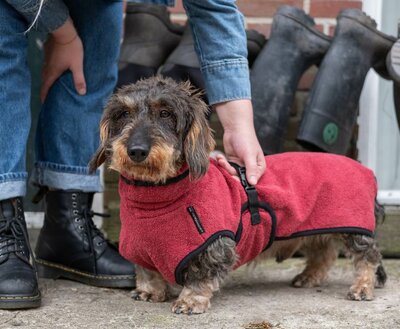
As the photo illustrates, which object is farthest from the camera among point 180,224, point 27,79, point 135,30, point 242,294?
point 135,30

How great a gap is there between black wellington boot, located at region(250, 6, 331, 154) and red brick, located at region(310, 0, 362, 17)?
298 millimetres

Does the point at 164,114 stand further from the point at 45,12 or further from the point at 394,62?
the point at 394,62

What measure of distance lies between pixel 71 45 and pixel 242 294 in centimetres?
117

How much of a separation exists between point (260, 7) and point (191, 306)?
5.60 ft

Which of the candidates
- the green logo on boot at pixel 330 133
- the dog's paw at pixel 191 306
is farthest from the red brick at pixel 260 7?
the dog's paw at pixel 191 306

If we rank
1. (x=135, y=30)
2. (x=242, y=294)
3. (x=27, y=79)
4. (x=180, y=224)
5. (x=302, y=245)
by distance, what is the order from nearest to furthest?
(x=180, y=224)
(x=27, y=79)
(x=242, y=294)
(x=302, y=245)
(x=135, y=30)

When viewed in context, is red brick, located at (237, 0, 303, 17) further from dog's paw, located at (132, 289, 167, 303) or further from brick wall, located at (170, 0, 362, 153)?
dog's paw, located at (132, 289, 167, 303)

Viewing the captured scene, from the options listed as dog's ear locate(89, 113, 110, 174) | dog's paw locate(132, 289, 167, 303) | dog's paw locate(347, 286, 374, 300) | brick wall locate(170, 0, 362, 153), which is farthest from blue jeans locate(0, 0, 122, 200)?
dog's paw locate(347, 286, 374, 300)

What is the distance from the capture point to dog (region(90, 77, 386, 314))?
8.83 ft

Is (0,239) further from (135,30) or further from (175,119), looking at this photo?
(135,30)

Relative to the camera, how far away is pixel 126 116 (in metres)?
2.76

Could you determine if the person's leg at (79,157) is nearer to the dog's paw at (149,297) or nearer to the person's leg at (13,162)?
the dog's paw at (149,297)

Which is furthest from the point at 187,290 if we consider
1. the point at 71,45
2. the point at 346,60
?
the point at 346,60

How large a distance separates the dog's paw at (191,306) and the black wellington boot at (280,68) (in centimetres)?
94
